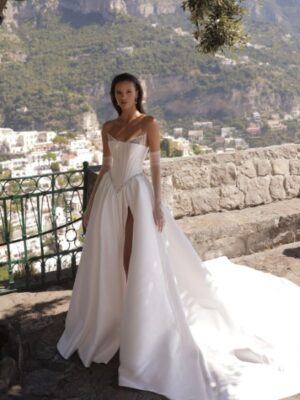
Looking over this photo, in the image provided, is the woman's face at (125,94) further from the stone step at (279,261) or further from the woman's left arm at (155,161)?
the stone step at (279,261)

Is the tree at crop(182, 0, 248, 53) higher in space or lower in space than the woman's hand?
higher

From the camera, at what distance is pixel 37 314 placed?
3.84 m

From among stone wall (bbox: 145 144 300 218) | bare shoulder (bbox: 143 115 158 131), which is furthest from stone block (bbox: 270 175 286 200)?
bare shoulder (bbox: 143 115 158 131)

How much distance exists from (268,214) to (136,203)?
2.67 metres

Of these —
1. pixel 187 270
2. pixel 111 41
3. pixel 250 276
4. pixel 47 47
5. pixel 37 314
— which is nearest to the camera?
pixel 187 270

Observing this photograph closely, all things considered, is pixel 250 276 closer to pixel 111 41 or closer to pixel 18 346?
pixel 18 346

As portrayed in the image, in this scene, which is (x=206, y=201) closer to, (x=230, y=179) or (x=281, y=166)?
(x=230, y=179)

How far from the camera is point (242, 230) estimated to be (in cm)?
503

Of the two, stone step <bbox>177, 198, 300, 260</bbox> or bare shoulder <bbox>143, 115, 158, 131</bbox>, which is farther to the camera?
stone step <bbox>177, 198, 300, 260</bbox>

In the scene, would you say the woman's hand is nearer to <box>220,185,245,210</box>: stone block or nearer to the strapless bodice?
the strapless bodice

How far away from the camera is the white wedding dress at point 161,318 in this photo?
9.05ft

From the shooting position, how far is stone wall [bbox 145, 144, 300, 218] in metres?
4.99

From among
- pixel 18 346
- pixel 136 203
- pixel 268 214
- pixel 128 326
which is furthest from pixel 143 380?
pixel 268 214

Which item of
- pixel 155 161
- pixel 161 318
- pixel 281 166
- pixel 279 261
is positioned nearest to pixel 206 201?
pixel 279 261
